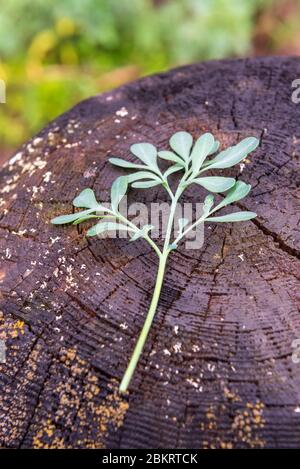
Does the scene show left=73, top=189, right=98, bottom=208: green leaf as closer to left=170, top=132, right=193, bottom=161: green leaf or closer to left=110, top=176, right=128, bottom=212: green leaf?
left=110, top=176, right=128, bottom=212: green leaf

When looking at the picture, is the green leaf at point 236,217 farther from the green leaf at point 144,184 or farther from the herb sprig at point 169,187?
the green leaf at point 144,184

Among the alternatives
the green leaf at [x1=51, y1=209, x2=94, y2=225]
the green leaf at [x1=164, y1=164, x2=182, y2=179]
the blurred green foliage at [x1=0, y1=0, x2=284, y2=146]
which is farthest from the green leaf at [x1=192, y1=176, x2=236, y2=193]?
the blurred green foliage at [x1=0, y1=0, x2=284, y2=146]

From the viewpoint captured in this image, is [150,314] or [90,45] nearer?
[150,314]

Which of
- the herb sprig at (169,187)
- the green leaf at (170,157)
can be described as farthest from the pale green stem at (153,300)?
the green leaf at (170,157)

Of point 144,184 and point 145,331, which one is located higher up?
point 144,184

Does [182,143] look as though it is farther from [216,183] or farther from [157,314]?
[157,314]

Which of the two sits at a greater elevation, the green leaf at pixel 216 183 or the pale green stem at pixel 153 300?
the green leaf at pixel 216 183

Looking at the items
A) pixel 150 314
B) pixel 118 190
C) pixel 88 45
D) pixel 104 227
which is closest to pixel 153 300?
pixel 150 314
